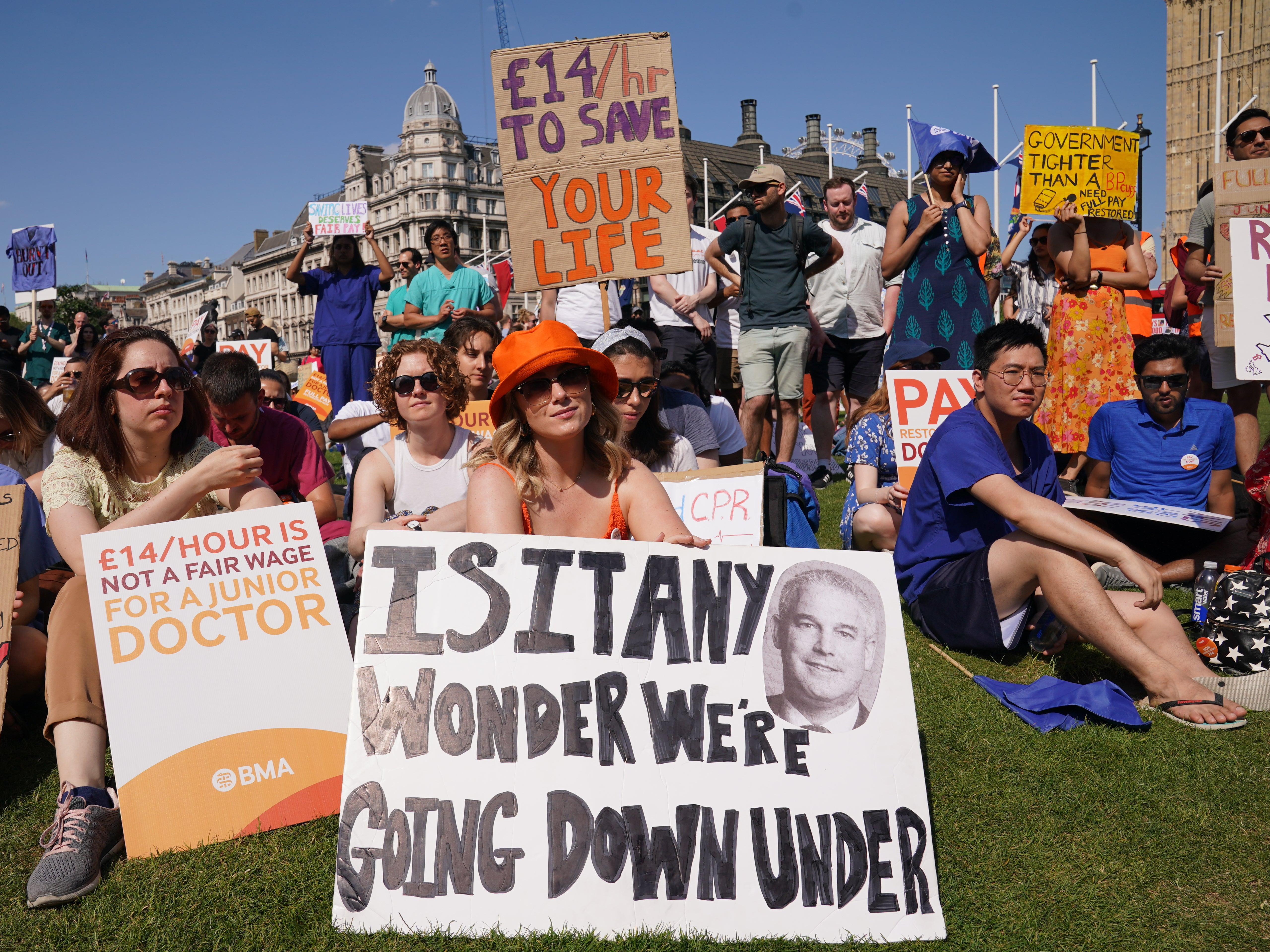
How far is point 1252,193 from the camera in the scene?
17.7ft

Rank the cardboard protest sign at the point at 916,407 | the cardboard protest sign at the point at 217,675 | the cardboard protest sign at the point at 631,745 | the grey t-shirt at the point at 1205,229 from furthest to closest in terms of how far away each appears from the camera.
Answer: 1. the grey t-shirt at the point at 1205,229
2. the cardboard protest sign at the point at 916,407
3. the cardboard protest sign at the point at 217,675
4. the cardboard protest sign at the point at 631,745

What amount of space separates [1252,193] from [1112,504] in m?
2.27

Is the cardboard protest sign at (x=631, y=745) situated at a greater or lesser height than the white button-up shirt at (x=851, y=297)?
lesser

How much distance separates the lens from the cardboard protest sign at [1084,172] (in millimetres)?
7492

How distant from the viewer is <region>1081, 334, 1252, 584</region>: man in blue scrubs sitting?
5609mm

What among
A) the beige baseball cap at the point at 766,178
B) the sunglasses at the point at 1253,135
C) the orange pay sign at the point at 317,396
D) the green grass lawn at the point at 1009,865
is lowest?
the green grass lawn at the point at 1009,865

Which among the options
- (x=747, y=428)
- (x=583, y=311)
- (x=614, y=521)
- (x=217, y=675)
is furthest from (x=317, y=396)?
(x=614, y=521)

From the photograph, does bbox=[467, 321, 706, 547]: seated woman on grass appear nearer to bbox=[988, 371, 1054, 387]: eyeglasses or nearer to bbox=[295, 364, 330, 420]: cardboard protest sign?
bbox=[988, 371, 1054, 387]: eyeglasses

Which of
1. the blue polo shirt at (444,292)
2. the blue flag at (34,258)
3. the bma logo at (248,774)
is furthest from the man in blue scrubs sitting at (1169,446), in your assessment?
the blue flag at (34,258)

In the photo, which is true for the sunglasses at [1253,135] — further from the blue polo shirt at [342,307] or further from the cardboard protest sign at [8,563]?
the blue polo shirt at [342,307]

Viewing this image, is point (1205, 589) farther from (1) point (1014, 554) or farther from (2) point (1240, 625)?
(1) point (1014, 554)

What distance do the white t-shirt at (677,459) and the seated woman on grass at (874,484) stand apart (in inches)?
49.5

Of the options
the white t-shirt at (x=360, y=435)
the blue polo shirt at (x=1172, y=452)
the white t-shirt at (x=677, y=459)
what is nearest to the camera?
the white t-shirt at (x=677, y=459)

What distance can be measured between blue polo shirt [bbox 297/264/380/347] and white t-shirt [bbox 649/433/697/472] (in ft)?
17.1
